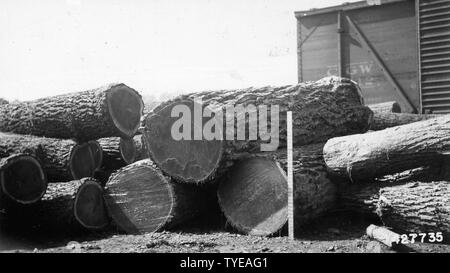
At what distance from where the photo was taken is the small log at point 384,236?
3.56m

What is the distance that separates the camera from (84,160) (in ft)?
18.9

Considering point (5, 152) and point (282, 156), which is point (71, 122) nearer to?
point (5, 152)

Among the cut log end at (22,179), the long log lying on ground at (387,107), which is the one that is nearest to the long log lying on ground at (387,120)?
the long log lying on ground at (387,107)

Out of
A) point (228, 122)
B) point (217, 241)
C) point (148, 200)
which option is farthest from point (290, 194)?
point (148, 200)

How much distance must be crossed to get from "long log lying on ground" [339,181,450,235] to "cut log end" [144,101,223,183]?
5.60 feet

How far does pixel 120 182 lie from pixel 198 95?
1.45 metres

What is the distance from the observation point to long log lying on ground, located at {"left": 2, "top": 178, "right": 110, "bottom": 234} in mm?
4840

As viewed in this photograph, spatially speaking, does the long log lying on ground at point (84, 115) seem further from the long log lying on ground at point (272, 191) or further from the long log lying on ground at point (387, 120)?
the long log lying on ground at point (387, 120)

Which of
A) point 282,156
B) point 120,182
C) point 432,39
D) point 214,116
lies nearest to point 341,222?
point 282,156

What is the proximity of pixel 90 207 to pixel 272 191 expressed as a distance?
2289 mm

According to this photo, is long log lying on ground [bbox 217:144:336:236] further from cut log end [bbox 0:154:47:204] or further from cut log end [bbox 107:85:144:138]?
cut log end [bbox 0:154:47:204]

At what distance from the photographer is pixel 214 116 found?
4.55 metres

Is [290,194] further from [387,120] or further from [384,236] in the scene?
[387,120]

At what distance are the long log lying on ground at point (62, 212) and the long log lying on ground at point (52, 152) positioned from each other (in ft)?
1.07
